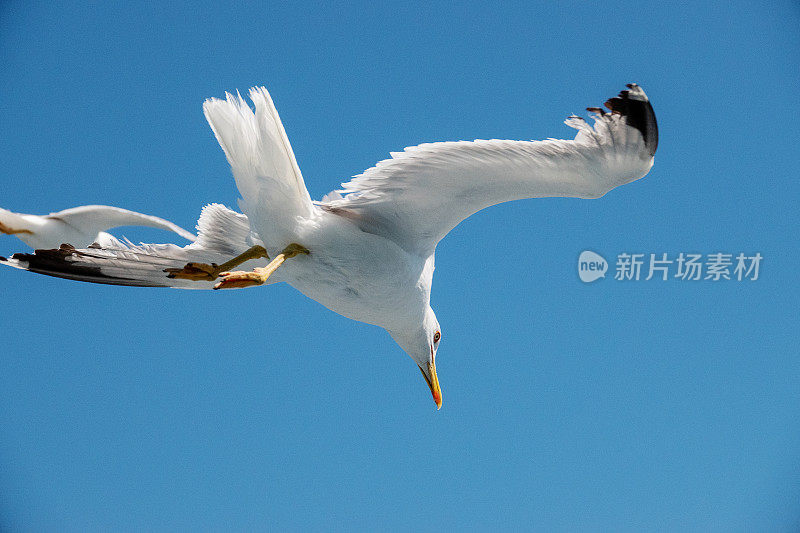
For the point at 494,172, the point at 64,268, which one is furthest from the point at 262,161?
the point at 64,268

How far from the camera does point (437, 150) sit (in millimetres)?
2223

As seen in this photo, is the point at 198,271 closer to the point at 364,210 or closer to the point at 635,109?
the point at 364,210

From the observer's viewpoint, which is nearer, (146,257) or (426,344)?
(146,257)

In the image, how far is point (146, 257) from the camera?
2758mm

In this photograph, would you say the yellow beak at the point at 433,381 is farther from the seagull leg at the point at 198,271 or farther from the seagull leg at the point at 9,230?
the seagull leg at the point at 9,230

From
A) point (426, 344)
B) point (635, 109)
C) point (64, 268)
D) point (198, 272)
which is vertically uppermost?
point (635, 109)

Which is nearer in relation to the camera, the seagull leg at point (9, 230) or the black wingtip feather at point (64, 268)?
the black wingtip feather at point (64, 268)

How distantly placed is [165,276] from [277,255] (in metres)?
0.54

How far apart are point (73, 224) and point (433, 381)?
71.7 inches

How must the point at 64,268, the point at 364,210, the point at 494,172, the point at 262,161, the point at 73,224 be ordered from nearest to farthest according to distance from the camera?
the point at 262,161 → the point at 494,172 → the point at 364,210 → the point at 64,268 → the point at 73,224

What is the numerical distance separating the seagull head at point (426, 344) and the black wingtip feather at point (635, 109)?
3.66 feet

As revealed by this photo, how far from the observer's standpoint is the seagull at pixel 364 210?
2.20m

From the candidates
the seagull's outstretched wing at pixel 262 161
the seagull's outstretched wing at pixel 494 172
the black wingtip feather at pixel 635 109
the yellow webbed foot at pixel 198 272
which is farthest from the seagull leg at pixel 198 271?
the black wingtip feather at pixel 635 109

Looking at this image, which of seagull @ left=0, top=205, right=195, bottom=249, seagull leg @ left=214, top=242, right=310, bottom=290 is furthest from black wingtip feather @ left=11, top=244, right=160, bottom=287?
seagull leg @ left=214, top=242, right=310, bottom=290
